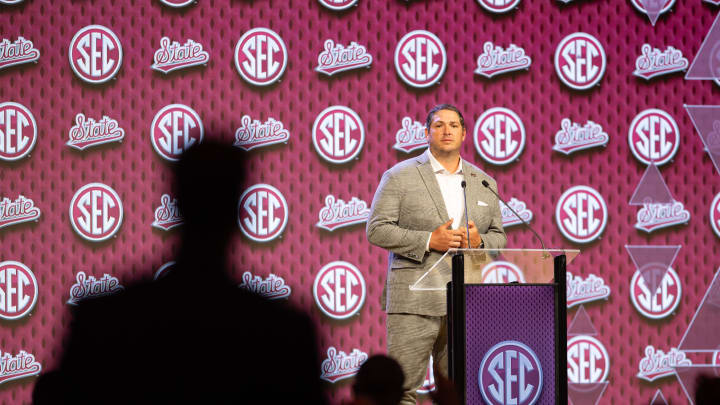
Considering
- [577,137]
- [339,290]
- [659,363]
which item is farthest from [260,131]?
[659,363]

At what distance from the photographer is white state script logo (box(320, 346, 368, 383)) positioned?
13.1 ft

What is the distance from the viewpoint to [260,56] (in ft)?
13.3

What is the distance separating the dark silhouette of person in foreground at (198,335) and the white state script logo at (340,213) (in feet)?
10.9

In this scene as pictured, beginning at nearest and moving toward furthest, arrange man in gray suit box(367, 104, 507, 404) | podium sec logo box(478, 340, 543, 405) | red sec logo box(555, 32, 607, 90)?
podium sec logo box(478, 340, 543, 405) < man in gray suit box(367, 104, 507, 404) < red sec logo box(555, 32, 607, 90)

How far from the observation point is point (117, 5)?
4051mm

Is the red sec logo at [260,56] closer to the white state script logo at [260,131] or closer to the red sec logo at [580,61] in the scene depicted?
the white state script logo at [260,131]

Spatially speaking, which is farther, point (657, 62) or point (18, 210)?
point (657, 62)

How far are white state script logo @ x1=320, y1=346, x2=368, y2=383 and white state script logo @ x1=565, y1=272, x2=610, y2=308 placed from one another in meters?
1.17

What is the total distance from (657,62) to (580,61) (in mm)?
438

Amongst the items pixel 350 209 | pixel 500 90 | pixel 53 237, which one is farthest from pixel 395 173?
pixel 53 237

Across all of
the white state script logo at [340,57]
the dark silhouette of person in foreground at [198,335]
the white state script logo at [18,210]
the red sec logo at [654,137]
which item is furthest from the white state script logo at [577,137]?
the dark silhouette of person in foreground at [198,335]

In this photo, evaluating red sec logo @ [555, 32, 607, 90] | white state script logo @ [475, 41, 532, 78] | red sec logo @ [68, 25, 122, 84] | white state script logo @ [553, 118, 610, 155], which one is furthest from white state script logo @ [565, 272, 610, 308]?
red sec logo @ [68, 25, 122, 84]

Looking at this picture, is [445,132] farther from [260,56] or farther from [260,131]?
[260,56]

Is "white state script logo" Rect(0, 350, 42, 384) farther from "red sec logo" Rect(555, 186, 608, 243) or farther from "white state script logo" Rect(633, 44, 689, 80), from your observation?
"white state script logo" Rect(633, 44, 689, 80)
